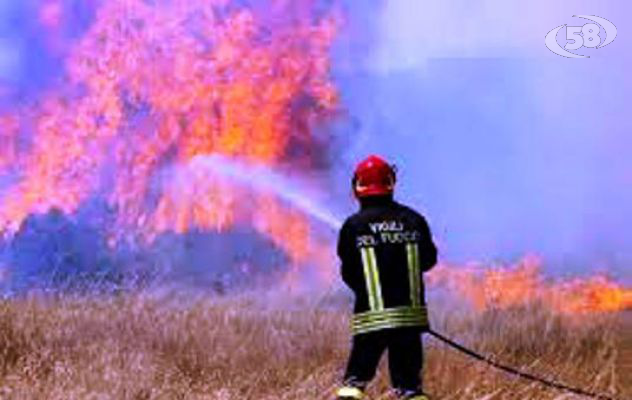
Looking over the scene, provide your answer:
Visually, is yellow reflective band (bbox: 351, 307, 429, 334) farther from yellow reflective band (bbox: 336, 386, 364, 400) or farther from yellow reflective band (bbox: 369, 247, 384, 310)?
yellow reflective band (bbox: 336, 386, 364, 400)

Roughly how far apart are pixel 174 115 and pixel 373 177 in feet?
47.8

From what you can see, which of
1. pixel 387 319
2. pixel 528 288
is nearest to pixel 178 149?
pixel 528 288

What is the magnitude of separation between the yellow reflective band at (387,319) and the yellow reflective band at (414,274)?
0.07 meters

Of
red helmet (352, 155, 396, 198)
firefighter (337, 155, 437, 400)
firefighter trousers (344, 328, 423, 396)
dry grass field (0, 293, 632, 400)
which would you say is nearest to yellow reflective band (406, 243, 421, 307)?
firefighter (337, 155, 437, 400)

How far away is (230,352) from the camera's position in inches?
404

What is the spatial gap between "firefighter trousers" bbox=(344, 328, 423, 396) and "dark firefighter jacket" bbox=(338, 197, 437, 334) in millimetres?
77

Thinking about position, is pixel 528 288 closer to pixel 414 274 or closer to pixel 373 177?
pixel 414 274

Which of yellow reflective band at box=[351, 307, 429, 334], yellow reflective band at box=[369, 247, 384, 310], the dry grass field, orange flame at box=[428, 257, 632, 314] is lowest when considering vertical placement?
orange flame at box=[428, 257, 632, 314]

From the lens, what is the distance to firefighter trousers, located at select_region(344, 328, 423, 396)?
8195mm

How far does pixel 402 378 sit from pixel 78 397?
2261 millimetres

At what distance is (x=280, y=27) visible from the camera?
23141mm

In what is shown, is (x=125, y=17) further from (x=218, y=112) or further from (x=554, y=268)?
(x=554, y=268)

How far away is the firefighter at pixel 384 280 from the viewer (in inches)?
322

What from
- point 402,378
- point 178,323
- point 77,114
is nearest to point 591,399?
point 402,378
